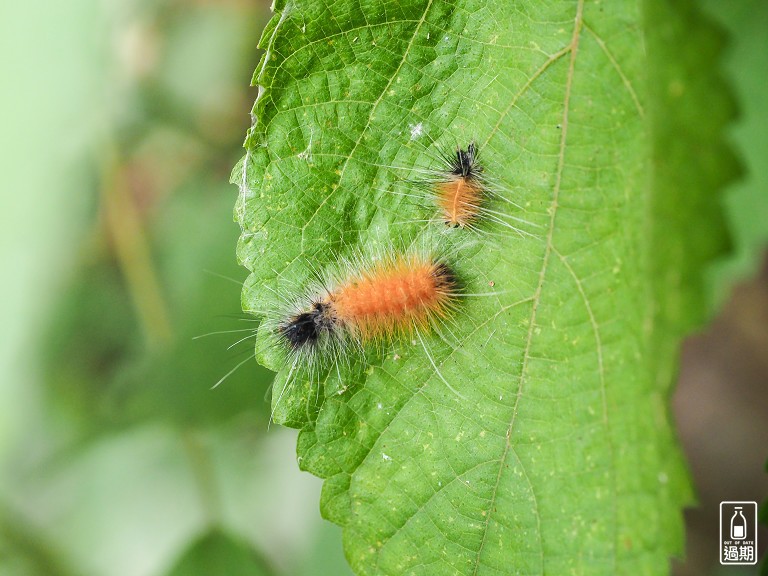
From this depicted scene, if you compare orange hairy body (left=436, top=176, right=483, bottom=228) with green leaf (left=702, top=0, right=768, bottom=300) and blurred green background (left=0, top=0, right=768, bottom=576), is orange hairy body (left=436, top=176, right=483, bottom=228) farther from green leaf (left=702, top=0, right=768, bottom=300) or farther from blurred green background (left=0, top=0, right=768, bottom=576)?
blurred green background (left=0, top=0, right=768, bottom=576)

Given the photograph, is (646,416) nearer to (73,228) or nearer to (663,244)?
(663,244)

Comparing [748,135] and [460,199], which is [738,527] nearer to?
[748,135]

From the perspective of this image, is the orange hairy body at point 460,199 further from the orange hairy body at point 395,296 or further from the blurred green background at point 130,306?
the blurred green background at point 130,306

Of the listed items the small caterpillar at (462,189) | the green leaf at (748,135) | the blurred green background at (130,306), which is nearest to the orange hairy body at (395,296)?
the small caterpillar at (462,189)

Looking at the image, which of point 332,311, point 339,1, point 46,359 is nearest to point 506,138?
point 339,1

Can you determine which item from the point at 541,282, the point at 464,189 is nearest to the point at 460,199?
the point at 464,189

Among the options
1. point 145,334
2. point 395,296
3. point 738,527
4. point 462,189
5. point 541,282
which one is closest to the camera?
point 541,282

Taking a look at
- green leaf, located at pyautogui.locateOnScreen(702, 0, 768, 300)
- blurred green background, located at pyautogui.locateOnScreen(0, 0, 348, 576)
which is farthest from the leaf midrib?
blurred green background, located at pyautogui.locateOnScreen(0, 0, 348, 576)
